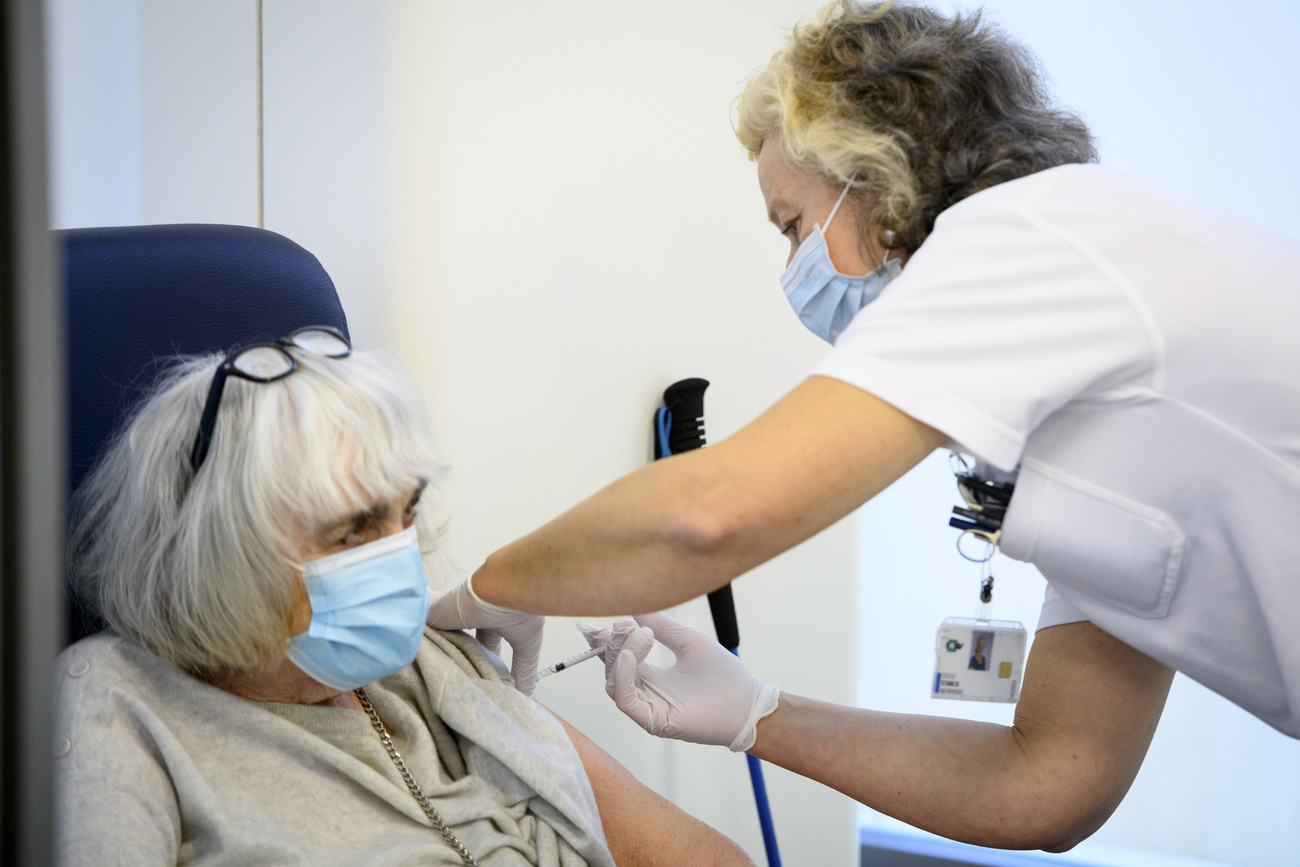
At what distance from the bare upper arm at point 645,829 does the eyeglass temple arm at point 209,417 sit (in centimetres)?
65

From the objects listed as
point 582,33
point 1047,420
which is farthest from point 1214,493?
point 582,33

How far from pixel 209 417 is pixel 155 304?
0.89 ft

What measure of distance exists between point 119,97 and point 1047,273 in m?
1.68

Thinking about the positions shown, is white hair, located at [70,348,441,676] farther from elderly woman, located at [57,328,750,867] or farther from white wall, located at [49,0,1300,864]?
white wall, located at [49,0,1300,864]

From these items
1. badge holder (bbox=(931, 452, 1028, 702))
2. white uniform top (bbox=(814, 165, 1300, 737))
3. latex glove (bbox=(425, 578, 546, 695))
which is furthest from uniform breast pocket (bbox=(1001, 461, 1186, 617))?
badge holder (bbox=(931, 452, 1028, 702))

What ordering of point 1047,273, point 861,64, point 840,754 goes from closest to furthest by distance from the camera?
point 1047,273, point 861,64, point 840,754

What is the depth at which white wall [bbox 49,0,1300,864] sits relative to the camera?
1.66 m

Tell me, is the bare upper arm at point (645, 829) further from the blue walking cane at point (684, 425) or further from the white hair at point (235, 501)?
the blue walking cane at point (684, 425)

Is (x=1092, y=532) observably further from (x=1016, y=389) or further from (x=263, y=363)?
(x=263, y=363)

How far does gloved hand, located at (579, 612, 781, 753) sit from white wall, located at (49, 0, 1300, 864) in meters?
0.45

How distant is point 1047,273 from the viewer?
88 centimetres

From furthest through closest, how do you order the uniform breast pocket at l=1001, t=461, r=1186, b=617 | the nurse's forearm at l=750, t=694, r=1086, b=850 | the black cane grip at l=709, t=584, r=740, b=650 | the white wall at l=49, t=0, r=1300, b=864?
1. the black cane grip at l=709, t=584, r=740, b=650
2. the white wall at l=49, t=0, r=1300, b=864
3. the nurse's forearm at l=750, t=694, r=1086, b=850
4. the uniform breast pocket at l=1001, t=461, r=1186, b=617

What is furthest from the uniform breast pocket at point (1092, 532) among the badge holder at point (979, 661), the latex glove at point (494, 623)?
the badge holder at point (979, 661)

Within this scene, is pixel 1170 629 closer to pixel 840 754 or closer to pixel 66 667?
pixel 840 754
